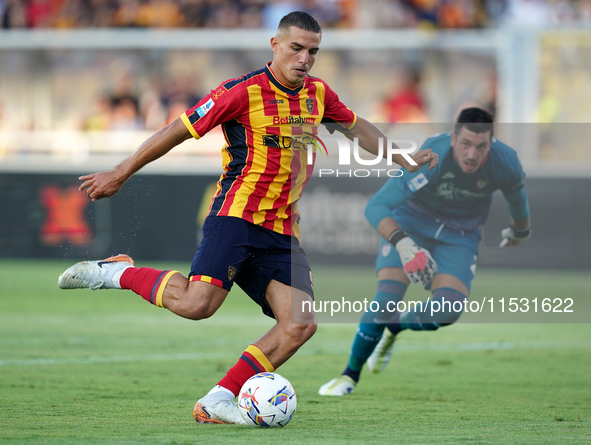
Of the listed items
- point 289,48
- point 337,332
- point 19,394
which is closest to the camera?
point 289,48

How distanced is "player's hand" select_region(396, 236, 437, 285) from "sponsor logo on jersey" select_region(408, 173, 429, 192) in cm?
39

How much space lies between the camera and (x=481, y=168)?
5789mm

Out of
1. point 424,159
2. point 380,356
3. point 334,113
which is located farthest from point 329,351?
point 334,113

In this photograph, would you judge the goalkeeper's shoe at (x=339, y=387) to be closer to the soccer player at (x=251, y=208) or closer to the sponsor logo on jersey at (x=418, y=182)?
the soccer player at (x=251, y=208)

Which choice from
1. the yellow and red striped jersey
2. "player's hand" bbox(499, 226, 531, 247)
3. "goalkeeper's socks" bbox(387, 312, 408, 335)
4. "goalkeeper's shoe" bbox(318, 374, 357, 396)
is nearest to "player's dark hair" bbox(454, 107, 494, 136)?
"player's hand" bbox(499, 226, 531, 247)

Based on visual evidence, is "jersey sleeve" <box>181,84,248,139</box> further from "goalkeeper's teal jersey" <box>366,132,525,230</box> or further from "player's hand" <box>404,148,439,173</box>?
"goalkeeper's teal jersey" <box>366,132,525,230</box>

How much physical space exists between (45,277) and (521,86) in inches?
315

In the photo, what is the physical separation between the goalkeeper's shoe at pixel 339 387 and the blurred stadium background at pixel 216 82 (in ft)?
17.2

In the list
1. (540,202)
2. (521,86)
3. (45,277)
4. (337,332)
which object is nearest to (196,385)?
(337,332)

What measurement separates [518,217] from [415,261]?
887 millimetres

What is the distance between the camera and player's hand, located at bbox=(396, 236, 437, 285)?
224 inches

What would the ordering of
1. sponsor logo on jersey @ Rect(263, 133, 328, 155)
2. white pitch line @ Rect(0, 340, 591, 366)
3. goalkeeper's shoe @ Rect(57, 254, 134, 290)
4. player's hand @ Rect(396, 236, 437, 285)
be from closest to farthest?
sponsor logo on jersey @ Rect(263, 133, 328, 155)
goalkeeper's shoe @ Rect(57, 254, 134, 290)
player's hand @ Rect(396, 236, 437, 285)
white pitch line @ Rect(0, 340, 591, 366)

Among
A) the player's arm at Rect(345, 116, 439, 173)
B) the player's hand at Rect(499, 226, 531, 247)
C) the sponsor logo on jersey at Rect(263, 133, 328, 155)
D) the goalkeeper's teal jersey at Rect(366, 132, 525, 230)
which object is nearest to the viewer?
the sponsor logo on jersey at Rect(263, 133, 328, 155)

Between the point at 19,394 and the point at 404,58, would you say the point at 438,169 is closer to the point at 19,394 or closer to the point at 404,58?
the point at 19,394
